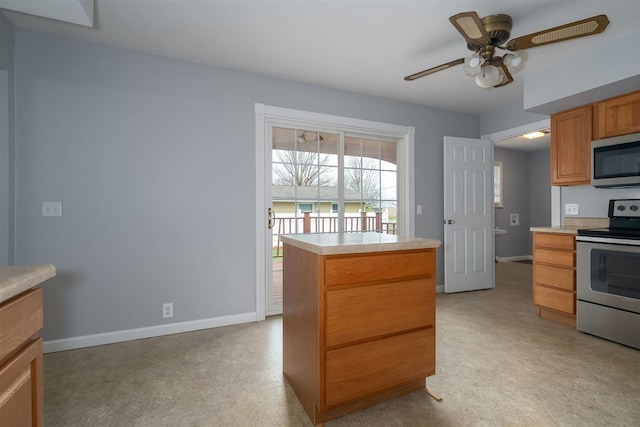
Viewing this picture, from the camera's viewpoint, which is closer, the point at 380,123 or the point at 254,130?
the point at 254,130

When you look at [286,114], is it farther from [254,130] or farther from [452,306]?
[452,306]

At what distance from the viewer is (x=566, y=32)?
178 centimetres

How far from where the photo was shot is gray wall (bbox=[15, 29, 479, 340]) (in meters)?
2.35

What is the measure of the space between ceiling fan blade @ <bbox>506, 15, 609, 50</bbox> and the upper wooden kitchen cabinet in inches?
54.7

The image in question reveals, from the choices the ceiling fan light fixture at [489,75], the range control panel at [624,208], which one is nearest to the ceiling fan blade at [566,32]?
the ceiling fan light fixture at [489,75]

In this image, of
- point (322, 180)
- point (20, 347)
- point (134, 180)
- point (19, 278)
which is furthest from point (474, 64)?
point (134, 180)

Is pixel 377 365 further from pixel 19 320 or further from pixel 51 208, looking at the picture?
pixel 51 208

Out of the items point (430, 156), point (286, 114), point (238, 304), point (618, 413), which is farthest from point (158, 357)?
point (430, 156)

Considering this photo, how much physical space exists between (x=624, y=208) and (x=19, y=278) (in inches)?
161

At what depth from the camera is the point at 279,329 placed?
9.23ft

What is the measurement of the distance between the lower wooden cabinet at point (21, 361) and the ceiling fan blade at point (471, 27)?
2.25m

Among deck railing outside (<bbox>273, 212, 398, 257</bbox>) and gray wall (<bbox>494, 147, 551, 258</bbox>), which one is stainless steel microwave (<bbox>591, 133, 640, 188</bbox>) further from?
gray wall (<bbox>494, 147, 551, 258</bbox>)

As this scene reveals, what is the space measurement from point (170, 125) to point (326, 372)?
2.46m

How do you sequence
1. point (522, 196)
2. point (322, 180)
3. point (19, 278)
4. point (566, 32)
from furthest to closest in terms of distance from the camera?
point (522, 196) < point (322, 180) < point (566, 32) < point (19, 278)
